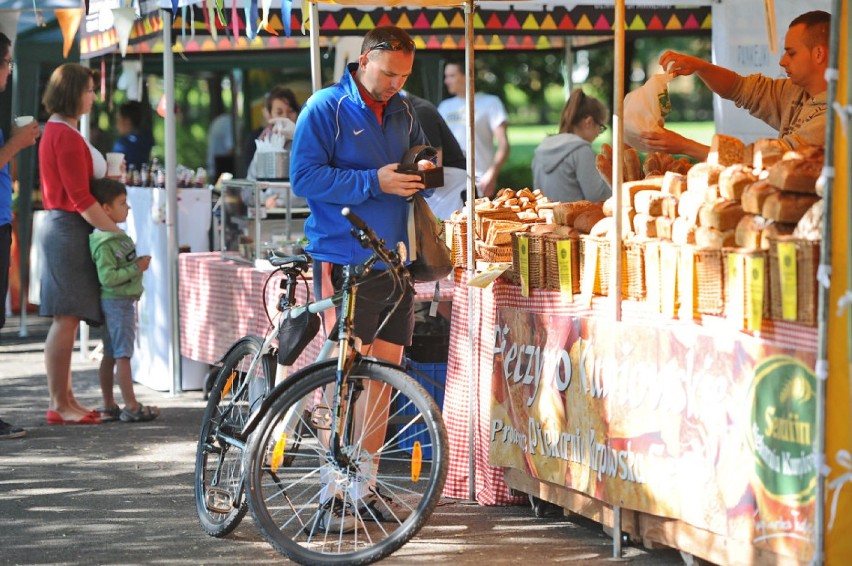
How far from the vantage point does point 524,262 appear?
5.48m

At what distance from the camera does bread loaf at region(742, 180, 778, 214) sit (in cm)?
433

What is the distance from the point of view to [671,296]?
468 cm

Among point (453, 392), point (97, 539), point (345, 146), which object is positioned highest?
point (345, 146)

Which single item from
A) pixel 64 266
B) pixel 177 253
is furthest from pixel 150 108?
pixel 64 266

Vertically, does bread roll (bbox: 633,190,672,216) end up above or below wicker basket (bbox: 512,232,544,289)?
above

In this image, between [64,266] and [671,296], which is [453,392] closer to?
[671,296]

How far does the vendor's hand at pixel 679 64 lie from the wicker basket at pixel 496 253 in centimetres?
105

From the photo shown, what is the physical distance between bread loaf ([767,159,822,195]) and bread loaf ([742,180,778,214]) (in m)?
0.04

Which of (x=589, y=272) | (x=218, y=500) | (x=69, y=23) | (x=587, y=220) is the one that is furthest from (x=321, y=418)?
(x=69, y=23)

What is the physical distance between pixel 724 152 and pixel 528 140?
33.5 meters

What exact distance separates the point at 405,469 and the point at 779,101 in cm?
236

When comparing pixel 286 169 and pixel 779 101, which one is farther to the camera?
pixel 286 169

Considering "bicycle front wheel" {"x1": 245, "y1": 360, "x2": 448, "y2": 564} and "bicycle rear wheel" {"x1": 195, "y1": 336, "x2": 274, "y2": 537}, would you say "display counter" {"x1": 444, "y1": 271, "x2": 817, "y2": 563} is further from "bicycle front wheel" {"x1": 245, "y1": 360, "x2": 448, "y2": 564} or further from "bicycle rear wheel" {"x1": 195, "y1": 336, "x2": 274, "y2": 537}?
"bicycle rear wheel" {"x1": 195, "y1": 336, "x2": 274, "y2": 537}

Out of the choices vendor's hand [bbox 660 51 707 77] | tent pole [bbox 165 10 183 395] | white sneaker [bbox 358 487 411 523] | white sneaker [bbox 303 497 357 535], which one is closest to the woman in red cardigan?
tent pole [bbox 165 10 183 395]
